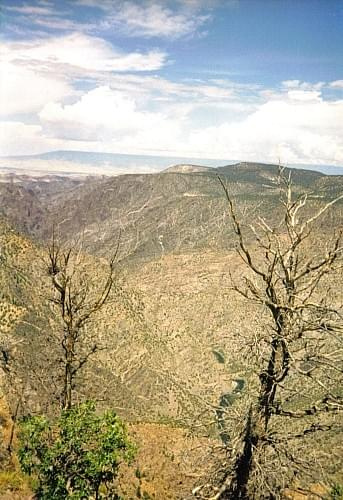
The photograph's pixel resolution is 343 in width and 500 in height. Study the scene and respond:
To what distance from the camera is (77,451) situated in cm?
984

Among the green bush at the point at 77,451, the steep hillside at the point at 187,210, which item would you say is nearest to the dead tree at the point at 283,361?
the green bush at the point at 77,451

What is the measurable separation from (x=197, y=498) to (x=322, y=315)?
3.38 m

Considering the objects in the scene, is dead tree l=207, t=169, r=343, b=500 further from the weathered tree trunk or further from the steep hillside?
the steep hillside

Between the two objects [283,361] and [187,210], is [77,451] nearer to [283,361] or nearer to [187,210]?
[283,361]

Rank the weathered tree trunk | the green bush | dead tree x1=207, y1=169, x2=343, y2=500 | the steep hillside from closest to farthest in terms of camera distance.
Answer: dead tree x1=207, y1=169, x2=343, y2=500
the weathered tree trunk
the green bush
the steep hillside

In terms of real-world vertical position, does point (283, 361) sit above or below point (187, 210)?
above

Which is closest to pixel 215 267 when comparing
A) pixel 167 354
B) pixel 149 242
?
pixel 167 354

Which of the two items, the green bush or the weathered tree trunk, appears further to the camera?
the green bush

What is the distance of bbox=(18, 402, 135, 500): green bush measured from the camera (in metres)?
9.66

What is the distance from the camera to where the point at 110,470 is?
33.2 ft

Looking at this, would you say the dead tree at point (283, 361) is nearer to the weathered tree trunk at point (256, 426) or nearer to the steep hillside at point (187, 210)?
the weathered tree trunk at point (256, 426)

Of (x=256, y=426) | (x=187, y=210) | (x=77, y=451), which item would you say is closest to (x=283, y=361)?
(x=256, y=426)

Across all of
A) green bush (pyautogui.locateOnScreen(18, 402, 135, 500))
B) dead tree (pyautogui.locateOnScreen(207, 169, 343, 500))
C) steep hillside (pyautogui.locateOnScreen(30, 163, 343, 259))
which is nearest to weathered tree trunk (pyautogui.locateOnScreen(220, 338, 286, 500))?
dead tree (pyautogui.locateOnScreen(207, 169, 343, 500))

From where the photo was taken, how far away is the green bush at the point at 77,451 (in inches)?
380
